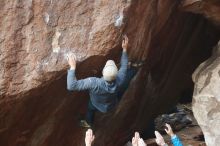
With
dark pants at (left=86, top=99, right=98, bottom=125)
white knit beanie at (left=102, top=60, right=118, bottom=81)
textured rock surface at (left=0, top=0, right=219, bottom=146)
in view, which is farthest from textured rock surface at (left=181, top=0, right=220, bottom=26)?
dark pants at (left=86, top=99, right=98, bottom=125)

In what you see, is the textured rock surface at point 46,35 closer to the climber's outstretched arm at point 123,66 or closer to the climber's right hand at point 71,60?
the climber's right hand at point 71,60

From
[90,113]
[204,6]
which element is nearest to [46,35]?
[90,113]

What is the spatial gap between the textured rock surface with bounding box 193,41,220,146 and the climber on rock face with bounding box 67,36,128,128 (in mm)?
1837

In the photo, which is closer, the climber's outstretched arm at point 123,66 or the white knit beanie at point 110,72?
the white knit beanie at point 110,72

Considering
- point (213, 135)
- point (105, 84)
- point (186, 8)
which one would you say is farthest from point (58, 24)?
point (213, 135)

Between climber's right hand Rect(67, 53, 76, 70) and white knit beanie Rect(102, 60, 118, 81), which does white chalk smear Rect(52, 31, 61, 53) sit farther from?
white knit beanie Rect(102, 60, 118, 81)

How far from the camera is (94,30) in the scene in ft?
24.2

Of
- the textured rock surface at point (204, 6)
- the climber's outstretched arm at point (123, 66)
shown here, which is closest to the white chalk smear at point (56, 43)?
the climber's outstretched arm at point (123, 66)

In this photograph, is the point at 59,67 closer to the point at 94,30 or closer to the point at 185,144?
the point at 94,30

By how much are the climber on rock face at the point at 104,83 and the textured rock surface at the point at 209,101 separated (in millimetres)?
1837

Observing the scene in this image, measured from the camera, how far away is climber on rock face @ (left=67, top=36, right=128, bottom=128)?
7.08 m

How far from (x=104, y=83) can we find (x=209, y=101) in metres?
2.38

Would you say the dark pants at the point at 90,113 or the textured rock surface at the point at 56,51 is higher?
the textured rock surface at the point at 56,51

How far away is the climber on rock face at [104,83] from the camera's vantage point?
23.2ft
